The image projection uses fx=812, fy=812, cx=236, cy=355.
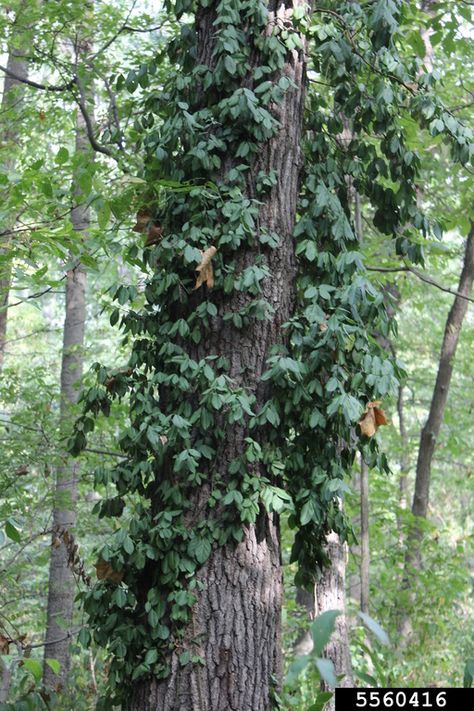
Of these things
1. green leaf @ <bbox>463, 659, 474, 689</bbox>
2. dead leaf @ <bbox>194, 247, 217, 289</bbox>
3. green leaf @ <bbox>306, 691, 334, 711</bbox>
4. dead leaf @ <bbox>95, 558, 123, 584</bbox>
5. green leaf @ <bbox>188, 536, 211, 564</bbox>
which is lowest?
green leaf @ <bbox>306, 691, 334, 711</bbox>

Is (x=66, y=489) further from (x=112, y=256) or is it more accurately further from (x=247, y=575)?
(x=247, y=575)

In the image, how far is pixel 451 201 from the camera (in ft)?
29.7

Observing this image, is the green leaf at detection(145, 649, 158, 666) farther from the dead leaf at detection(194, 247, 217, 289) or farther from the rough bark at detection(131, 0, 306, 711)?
the dead leaf at detection(194, 247, 217, 289)

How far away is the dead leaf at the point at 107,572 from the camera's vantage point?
339 cm

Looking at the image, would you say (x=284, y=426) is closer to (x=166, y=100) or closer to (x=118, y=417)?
(x=166, y=100)

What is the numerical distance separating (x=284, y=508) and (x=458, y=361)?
351 inches

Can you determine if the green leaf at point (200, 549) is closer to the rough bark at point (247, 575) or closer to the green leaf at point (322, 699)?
the rough bark at point (247, 575)

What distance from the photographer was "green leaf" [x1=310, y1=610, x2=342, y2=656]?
1.62 metres

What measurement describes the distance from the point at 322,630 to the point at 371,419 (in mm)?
1869

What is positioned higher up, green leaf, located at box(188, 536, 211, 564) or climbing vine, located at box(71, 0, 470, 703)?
climbing vine, located at box(71, 0, 470, 703)

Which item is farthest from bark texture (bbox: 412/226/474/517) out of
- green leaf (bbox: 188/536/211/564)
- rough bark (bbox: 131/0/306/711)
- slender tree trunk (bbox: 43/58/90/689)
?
green leaf (bbox: 188/536/211/564)

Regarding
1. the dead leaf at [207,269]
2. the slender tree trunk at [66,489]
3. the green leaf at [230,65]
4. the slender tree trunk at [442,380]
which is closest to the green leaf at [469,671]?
the dead leaf at [207,269]

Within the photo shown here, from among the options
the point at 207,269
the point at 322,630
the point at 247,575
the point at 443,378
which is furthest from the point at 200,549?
the point at 443,378

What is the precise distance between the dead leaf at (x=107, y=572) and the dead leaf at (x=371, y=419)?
47.1 inches
